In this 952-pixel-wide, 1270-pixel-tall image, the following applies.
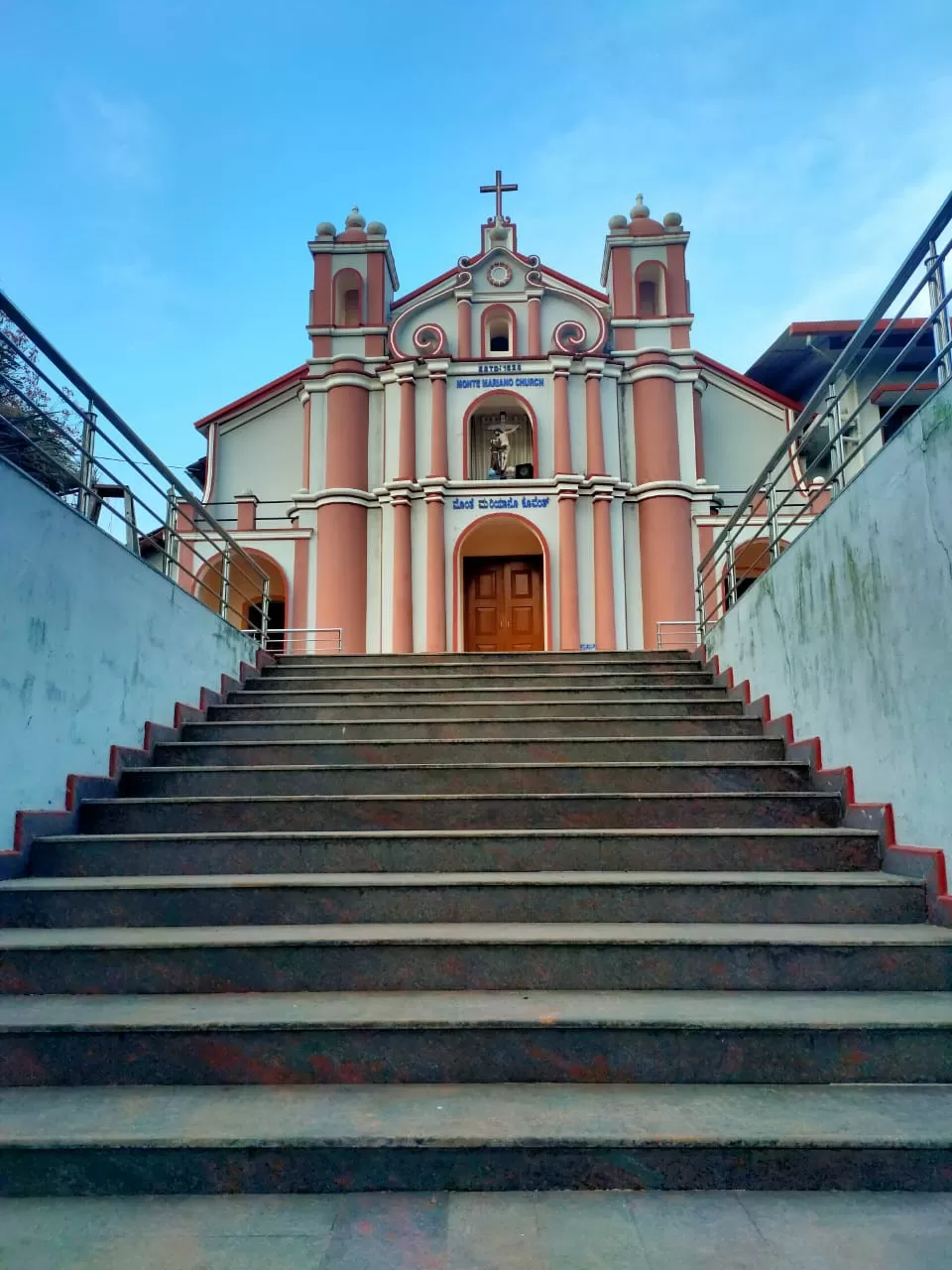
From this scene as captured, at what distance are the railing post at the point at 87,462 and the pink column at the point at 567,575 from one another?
28.0 ft

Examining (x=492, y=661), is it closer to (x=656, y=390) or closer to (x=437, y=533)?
(x=437, y=533)

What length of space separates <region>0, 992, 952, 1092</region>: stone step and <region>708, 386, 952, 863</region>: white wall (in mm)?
1026

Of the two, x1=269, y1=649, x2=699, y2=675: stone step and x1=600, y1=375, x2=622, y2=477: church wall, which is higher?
x1=600, y1=375, x2=622, y2=477: church wall

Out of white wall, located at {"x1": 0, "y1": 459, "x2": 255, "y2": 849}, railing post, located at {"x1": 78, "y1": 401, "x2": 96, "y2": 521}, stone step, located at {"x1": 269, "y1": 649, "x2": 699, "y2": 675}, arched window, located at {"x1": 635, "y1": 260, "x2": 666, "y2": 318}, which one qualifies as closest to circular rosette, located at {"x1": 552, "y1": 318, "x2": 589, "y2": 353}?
arched window, located at {"x1": 635, "y1": 260, "x2": 666, "y2": 318}

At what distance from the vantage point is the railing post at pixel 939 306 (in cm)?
342

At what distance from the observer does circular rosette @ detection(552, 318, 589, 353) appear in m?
13.5

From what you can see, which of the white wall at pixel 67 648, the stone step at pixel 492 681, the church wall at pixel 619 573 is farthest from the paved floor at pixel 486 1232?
the church wall at pixel 619 573

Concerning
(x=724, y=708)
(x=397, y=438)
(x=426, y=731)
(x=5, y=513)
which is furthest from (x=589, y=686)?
(x=397, y=438)

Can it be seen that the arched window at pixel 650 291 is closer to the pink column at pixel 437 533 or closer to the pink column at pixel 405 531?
the pink column at pixel 437 533

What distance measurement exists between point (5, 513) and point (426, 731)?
2.62 m

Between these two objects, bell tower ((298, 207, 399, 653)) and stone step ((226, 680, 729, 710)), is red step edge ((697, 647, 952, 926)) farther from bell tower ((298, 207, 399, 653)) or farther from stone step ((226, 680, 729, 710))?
bell tower ((298, 207, 399, 653))

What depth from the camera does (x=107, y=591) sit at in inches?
180

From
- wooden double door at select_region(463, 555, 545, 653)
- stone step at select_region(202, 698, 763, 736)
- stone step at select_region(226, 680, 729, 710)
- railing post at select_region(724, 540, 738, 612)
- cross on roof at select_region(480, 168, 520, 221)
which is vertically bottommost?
stone step at select_region(202, 698, 763, 736)

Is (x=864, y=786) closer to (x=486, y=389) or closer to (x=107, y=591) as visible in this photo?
(x=107, y=591)
